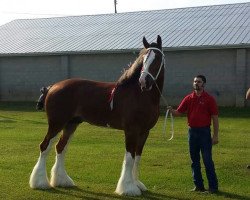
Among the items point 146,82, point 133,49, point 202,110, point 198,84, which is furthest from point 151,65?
point 133,49

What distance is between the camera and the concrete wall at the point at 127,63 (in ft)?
84.2

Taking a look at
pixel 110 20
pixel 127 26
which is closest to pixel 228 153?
pixel 127 26

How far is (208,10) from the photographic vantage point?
33219mm

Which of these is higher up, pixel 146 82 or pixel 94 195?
pixel 146 82

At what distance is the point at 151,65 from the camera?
7664 mm

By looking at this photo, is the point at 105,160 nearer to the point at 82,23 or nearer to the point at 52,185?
the point at 52,185

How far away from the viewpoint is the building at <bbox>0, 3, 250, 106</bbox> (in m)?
25.9

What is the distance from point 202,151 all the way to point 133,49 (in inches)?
796

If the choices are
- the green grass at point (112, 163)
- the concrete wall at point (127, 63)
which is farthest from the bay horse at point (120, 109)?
the concrete wall at point (127, 63)

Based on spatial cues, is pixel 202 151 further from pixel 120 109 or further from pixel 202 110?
pixel 120 109

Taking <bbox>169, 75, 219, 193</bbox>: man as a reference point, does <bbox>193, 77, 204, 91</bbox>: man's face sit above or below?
above

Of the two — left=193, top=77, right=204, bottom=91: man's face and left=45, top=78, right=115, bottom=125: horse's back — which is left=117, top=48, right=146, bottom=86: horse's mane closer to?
left=45, top=78, right=115, bottom=125: horse's back

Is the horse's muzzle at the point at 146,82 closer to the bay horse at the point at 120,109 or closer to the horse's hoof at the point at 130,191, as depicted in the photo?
the bay horse at the point at 120,109

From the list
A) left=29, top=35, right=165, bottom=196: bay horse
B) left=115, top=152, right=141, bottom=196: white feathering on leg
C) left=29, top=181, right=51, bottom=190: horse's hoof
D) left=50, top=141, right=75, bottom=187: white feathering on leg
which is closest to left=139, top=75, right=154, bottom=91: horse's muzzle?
left=29, top=35, right=165, bottom=196: bay horse
